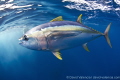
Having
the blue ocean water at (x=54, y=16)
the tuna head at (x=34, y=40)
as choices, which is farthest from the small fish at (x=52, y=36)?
the blue ocean water at (x=54, y=16)

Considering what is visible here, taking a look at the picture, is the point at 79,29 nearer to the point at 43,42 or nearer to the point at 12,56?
the point at 43,42

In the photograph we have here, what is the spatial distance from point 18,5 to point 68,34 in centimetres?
1243

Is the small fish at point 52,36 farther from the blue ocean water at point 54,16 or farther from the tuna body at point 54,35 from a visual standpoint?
the blue ocean water at point 54,16

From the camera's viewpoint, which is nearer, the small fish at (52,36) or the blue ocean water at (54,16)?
the small fish at (52,36)

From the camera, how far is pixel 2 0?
36.4ft

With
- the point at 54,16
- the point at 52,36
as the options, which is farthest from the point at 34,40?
the point at 54,16

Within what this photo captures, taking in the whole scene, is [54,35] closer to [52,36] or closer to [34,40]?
[52,36]

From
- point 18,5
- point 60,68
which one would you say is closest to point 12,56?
point 60,68

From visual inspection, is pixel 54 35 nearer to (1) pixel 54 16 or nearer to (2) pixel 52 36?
(2) pixel 52 36

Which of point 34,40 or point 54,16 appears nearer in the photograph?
point 34,40

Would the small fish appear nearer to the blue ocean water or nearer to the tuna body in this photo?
the tuna body

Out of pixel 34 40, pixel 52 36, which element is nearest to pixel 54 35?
pixel 52 36

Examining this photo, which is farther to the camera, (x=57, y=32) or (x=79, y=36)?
(x=79, y=36)

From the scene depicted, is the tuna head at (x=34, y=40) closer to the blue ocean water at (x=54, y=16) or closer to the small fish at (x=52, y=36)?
the small fish at (x=52, y=36)
